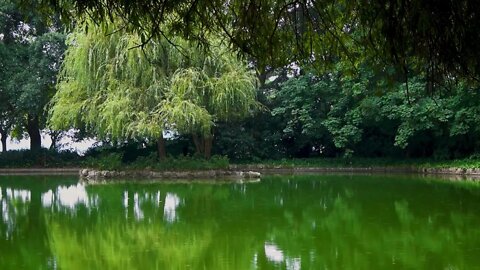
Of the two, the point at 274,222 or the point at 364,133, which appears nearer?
the point at 274,222

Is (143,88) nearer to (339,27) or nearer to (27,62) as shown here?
(27,62)

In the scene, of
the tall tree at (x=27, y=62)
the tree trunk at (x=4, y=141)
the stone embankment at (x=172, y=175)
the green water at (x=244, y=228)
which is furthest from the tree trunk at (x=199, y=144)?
the tree trunk at (x=4, y=141)

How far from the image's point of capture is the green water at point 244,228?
6.20m

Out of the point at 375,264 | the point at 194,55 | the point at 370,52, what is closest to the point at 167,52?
the point at 194,55

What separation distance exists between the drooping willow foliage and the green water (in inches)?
114

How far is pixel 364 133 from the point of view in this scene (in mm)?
21844

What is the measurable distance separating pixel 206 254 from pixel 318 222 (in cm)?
263

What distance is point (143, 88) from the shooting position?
55.7 feet

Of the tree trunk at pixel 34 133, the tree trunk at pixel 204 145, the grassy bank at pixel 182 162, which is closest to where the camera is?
the grassy bank at pixel 182 162

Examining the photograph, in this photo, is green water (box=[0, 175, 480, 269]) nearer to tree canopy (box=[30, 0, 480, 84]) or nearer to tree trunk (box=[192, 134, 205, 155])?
tree canopy (box=[30, 0, 480, 84])

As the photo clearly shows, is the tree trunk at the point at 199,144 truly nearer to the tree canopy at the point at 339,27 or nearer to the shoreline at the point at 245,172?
the shoreline at the point at 245,172

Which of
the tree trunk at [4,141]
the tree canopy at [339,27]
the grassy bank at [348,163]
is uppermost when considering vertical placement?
the tree trunk at [4,141]

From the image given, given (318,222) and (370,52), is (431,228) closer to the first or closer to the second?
(318,222)

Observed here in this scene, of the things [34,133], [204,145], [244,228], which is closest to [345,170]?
[204,145]
